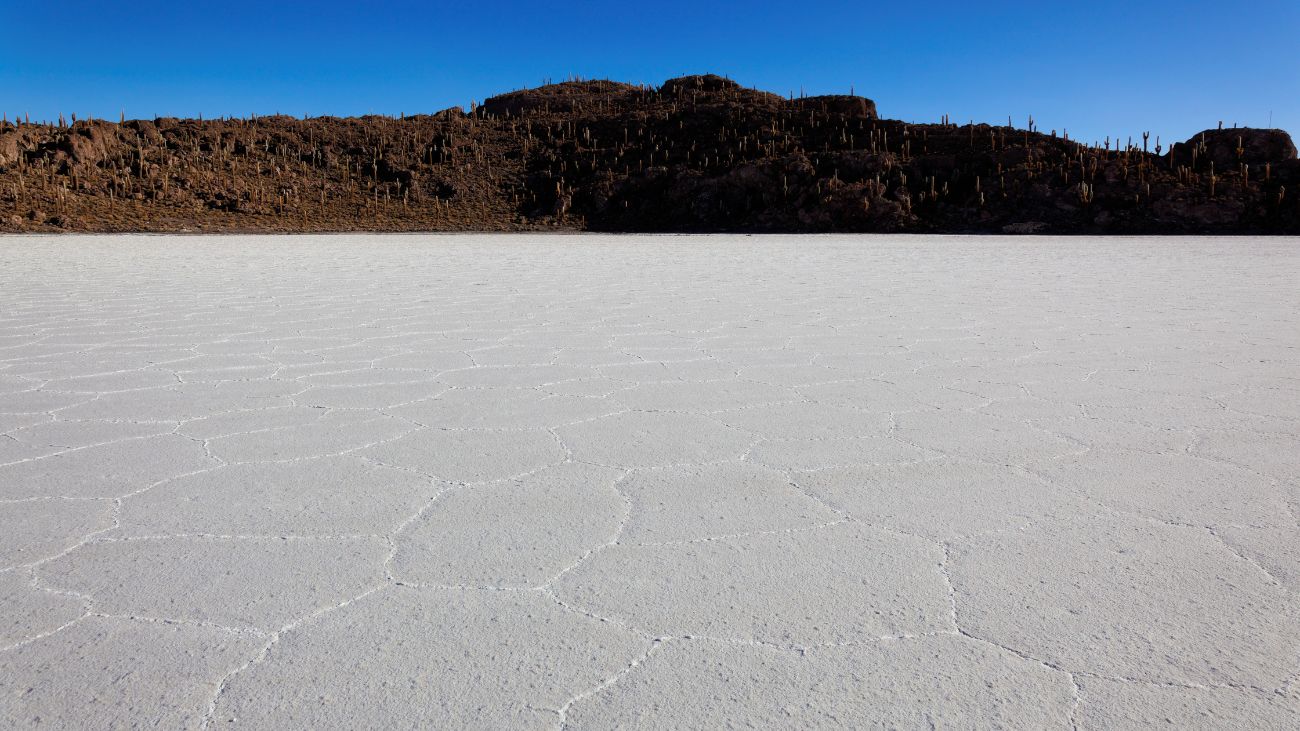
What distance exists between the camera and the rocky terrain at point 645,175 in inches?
910

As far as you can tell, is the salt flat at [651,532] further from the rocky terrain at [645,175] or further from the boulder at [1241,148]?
the boulder at [1241,148]

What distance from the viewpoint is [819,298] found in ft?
21.7

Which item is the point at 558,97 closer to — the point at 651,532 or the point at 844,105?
the point at 844,105

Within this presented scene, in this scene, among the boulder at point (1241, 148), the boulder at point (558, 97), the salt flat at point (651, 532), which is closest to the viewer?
the salt flat at point (651, 532)

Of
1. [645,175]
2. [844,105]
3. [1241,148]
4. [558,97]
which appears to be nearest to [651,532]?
[1241,148]

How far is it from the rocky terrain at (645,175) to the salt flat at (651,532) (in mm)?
21133

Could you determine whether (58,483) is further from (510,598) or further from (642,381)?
(642,381)

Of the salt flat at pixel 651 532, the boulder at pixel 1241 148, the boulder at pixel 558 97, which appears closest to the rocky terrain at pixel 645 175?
the boulder at pixel 1241 148

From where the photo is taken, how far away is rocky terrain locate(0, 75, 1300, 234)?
23.1 metres

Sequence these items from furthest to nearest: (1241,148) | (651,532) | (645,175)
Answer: (645,175), (1241,148), (651,532)

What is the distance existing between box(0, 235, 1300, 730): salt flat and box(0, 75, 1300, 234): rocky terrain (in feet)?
69.3

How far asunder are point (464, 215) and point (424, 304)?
76.0ft

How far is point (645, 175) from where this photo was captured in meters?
29.9

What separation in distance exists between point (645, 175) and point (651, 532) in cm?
2872
